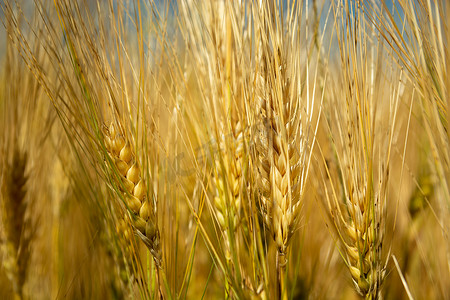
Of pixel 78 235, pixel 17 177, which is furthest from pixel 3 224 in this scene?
pixel 78 235

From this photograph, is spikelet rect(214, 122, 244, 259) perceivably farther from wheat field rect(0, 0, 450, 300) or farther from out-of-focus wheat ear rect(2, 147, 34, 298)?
out-of-focus wheat ear rect(2, 147, 34, 298)

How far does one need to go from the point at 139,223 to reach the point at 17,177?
39cm

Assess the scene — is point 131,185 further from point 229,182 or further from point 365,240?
point 365,240

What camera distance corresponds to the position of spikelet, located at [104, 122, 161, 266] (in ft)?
1.90

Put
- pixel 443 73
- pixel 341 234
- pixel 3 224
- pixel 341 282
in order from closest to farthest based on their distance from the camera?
pixel 443 73
pixel 341 234
pixel 3 224
pixel 341 282

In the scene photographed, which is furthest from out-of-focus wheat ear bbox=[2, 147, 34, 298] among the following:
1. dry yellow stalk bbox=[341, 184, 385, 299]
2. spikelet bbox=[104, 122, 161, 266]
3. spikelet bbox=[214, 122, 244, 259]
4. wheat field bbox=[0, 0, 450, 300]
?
dry yellow stalk bbox=[341, 184, 385, 299]

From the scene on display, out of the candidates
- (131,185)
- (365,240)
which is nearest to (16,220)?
(131,185)

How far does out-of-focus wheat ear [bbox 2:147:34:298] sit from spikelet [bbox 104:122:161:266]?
34 centimetres

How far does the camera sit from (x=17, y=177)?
0.80 m

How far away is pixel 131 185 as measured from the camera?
0.58 metres

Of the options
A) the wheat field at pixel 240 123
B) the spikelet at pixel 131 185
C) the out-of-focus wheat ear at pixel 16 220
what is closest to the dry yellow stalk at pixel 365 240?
the wheat field at pixel 240 123

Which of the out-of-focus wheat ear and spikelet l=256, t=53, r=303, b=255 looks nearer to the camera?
spikelet l=256, t=53, r=303, b=255

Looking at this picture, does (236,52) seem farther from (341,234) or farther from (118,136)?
(341,234)

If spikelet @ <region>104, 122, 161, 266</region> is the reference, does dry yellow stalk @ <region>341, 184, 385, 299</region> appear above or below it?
below
